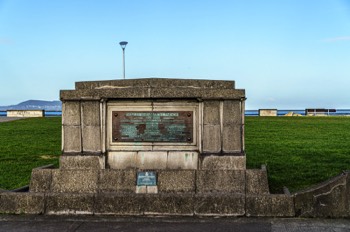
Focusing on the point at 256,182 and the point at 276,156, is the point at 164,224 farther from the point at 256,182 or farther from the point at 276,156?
the point at 276,156

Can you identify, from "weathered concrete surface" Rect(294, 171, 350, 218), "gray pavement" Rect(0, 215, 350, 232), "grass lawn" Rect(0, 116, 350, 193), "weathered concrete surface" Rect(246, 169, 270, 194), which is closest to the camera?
"gray pavement" Rect(0, 215, 350, 232)

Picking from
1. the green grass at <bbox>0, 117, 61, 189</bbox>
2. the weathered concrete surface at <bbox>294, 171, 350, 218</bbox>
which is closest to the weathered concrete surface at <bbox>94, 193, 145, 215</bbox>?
the weathered concrete surface at <bbox>294, 171, 350, 218</bbox>

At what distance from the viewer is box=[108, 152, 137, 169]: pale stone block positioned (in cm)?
732

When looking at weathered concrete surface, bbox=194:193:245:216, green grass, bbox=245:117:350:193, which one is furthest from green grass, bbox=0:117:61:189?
green grass, bbox=245:117:350:193

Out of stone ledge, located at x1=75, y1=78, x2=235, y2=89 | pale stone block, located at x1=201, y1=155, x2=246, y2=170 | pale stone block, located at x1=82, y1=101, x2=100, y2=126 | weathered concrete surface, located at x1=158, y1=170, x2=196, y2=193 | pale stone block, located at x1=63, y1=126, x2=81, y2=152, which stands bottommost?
weathered concrete surface, located at x1=158, y1=170, x2=196, y2=193

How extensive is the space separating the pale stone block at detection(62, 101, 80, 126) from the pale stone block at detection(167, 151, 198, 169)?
165cm

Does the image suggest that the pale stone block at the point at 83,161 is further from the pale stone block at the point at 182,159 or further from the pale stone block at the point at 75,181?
the pale stone block at the point at 182,159

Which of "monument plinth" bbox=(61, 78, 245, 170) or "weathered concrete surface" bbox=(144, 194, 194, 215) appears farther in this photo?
"monument plinth" bbox=(61, 78, 245, 170)

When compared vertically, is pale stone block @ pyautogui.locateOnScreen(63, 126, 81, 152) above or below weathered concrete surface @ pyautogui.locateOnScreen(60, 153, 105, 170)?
above

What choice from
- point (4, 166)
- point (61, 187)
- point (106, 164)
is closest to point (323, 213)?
point (106, 164)

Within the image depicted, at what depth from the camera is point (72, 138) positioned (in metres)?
7.35

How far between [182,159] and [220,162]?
0.63 metres

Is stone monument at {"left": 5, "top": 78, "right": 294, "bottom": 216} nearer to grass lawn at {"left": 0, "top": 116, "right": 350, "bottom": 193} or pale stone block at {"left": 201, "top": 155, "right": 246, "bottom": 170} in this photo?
pale stone block at {"left": 201, "top": 155, "right": 246, "bottom": 170}

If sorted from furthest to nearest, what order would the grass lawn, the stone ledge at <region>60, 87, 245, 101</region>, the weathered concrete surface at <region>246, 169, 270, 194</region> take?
the grass lawn → the stone ledge at <region>60, 87, 245, 101</region> → the weathered concrete surface at <region>246, 169, 270, 194</region>
